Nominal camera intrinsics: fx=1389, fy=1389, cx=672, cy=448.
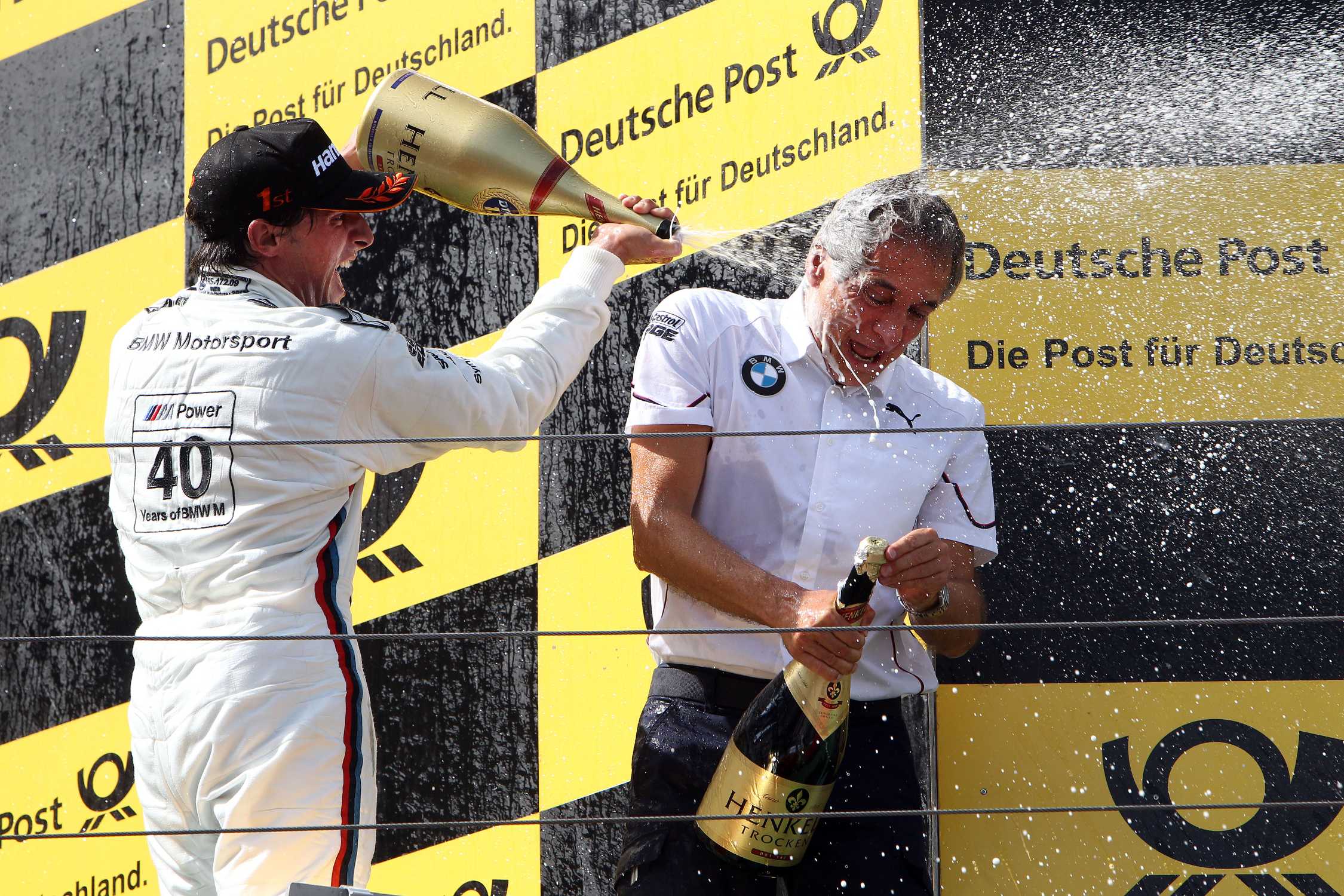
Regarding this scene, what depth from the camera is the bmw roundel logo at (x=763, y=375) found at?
→ 1541 mm

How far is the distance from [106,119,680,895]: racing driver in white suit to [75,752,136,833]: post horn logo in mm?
759

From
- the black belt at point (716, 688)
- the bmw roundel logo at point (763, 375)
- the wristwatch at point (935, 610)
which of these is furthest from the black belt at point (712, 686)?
the bmw roundel logo at point (763, 375)

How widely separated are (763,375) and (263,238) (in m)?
0.56

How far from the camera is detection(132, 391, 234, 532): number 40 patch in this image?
46.6 inches

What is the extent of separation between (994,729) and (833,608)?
1.69 feet

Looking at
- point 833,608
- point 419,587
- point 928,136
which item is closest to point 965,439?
point 833,608

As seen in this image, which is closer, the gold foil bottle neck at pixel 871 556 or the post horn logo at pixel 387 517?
the gold foil bottle neck at pixel 871 556

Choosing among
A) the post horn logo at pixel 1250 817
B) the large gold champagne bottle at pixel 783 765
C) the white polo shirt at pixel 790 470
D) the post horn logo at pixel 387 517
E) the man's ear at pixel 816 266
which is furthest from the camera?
the post horn logo at pixel 387 517

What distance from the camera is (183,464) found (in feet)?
3.94

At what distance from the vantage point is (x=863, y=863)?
1448 mm

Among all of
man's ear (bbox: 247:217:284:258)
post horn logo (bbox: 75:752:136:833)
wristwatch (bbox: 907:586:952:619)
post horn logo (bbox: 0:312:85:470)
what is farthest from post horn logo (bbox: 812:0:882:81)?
post horn logo (bbox: 75:752:136:833)

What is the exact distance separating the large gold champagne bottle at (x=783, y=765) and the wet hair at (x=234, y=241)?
62cm

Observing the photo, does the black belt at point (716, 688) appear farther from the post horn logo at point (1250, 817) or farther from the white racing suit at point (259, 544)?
the post horn logo at point (1250, 817)

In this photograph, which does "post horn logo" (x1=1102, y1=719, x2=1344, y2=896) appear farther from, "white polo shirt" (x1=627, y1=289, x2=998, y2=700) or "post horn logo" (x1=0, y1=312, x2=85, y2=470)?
"post horn logo" (x1=0, y1=312, x2=85, y2=470)
